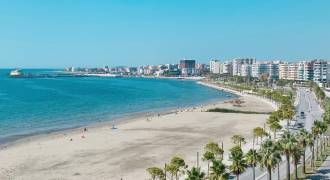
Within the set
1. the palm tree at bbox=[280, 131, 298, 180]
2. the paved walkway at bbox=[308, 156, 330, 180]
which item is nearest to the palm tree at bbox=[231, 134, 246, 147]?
the paved walkway at bbox=[308, 156, 330, 180]

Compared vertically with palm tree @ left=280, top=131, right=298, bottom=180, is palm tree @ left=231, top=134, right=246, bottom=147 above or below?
below

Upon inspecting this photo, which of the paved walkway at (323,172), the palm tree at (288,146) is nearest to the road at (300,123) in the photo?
the paved walkway at (323,172)

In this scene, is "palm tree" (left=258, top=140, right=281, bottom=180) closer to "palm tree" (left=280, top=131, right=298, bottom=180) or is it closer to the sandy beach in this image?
"palm tree" (left=280, top=131, right=298, bottom=180)

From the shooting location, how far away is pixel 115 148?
63844 mm

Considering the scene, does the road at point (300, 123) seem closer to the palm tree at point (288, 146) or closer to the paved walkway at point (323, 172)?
the paved walkway at point (323, 172)

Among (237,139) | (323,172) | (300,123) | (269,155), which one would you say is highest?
(269,155)

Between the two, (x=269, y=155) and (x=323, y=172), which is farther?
(x=323, y=172)

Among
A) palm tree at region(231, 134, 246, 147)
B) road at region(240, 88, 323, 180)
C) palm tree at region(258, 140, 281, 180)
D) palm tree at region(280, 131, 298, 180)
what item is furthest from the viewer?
palm tree at region(231, 134, 246, 147)

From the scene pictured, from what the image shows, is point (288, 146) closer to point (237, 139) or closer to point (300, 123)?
point (237, 139)

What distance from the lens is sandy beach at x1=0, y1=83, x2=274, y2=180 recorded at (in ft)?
165

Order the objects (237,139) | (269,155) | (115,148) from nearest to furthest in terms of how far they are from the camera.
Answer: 1. (269,155)
2. (237,139)
3. (115,148)

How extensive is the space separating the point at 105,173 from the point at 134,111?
227ft

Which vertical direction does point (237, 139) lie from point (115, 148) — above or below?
above

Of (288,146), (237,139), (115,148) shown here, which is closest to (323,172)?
(288,146)
